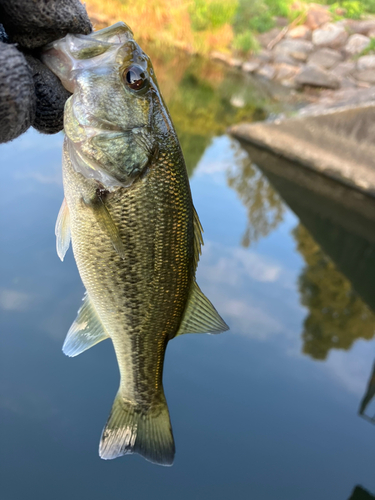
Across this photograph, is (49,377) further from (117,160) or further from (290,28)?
(290,28)

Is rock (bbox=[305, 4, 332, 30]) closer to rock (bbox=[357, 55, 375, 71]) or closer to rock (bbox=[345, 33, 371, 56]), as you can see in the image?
rock (bbox=[345, 33, 371, 56])

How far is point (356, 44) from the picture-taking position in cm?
1783

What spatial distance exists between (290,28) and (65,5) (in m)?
21.1

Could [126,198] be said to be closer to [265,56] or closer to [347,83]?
[347,83]

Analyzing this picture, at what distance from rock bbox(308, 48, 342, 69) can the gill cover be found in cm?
1755

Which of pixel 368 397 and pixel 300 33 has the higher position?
pixel 300 33

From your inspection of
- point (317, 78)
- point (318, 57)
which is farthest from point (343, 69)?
point (317, 78)

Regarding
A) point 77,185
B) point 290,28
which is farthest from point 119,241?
point 290,28

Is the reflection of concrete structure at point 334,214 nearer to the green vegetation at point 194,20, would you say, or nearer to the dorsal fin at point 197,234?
the dorsal fin at point 197,234

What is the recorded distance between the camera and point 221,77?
53.1 ft

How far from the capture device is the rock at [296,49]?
1741 centimetres

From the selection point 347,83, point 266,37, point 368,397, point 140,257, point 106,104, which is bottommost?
point 368,397

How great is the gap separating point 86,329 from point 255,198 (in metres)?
7.85

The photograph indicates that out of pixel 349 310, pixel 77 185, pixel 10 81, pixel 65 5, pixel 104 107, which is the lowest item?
pixel 349 310
